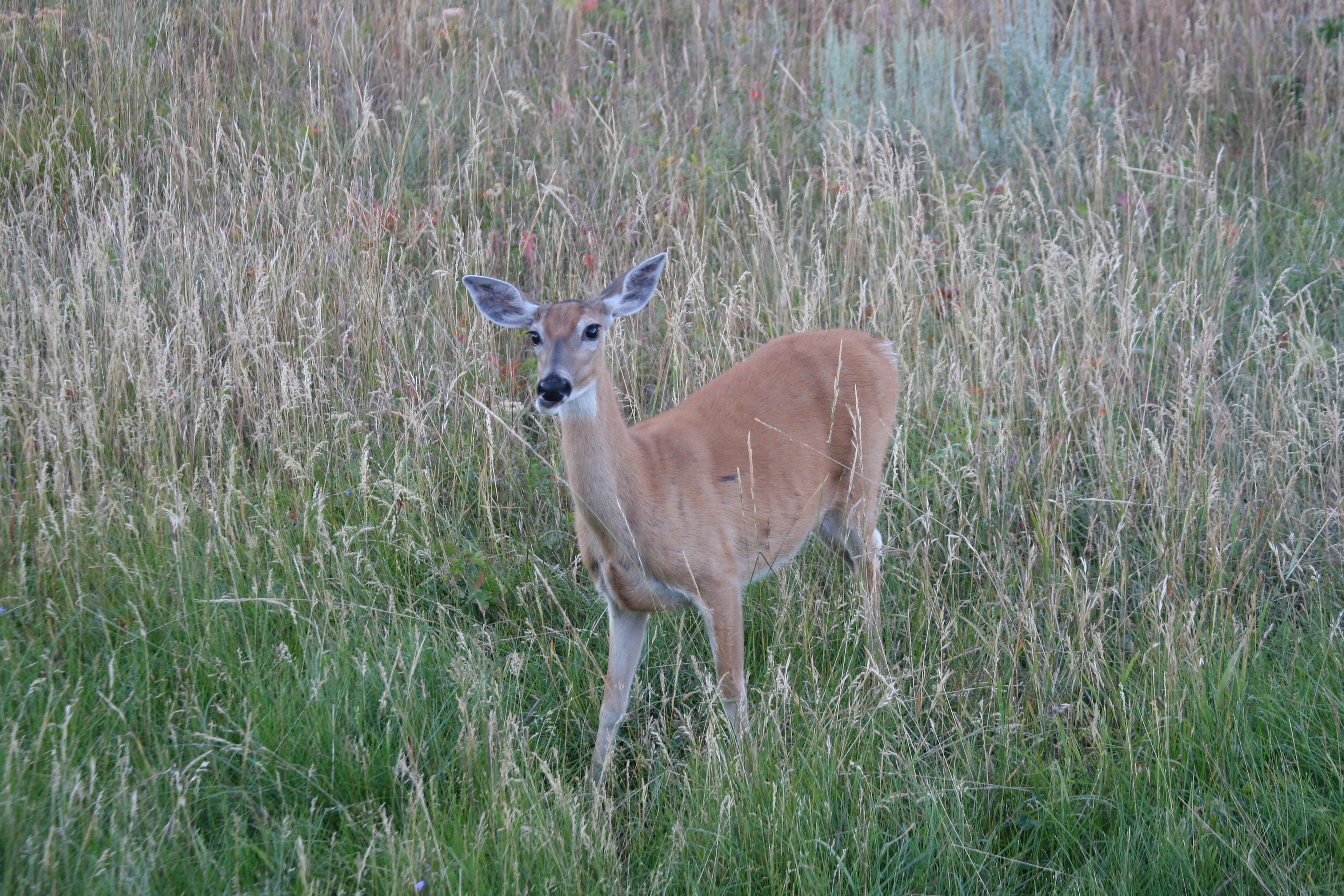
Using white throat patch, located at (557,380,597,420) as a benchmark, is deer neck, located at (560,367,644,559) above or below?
below

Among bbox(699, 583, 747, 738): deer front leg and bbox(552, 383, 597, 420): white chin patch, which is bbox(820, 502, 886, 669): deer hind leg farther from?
bbox(552, 383, 597, 420): white chin patch

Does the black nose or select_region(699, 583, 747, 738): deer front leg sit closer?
the black nose

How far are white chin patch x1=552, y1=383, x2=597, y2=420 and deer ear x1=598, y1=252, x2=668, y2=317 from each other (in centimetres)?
40

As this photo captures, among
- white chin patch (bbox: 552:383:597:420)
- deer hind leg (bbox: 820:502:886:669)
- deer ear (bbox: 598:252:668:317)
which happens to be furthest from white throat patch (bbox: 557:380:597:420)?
deer hind leg (bbox: 820:502:886:669)

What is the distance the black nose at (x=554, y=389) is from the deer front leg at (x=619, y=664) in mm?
665

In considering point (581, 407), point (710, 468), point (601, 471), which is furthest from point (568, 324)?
point (710, 468)

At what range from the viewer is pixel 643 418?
454 cm

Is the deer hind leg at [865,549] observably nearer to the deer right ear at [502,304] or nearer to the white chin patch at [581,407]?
the white chin patch at [581,407]

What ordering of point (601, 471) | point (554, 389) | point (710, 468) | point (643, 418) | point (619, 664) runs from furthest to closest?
1. point (643, 418)
2. point (710, 468)
3. point (619, 664)
4. point (601, 471)
5. point (554, 389)

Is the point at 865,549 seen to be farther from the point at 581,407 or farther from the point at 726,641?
the point at 581,407

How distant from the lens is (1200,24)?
260 inches

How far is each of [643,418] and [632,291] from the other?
1.15 meters

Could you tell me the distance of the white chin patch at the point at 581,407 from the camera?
123 inches

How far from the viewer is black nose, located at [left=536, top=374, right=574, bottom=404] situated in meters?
2.98
